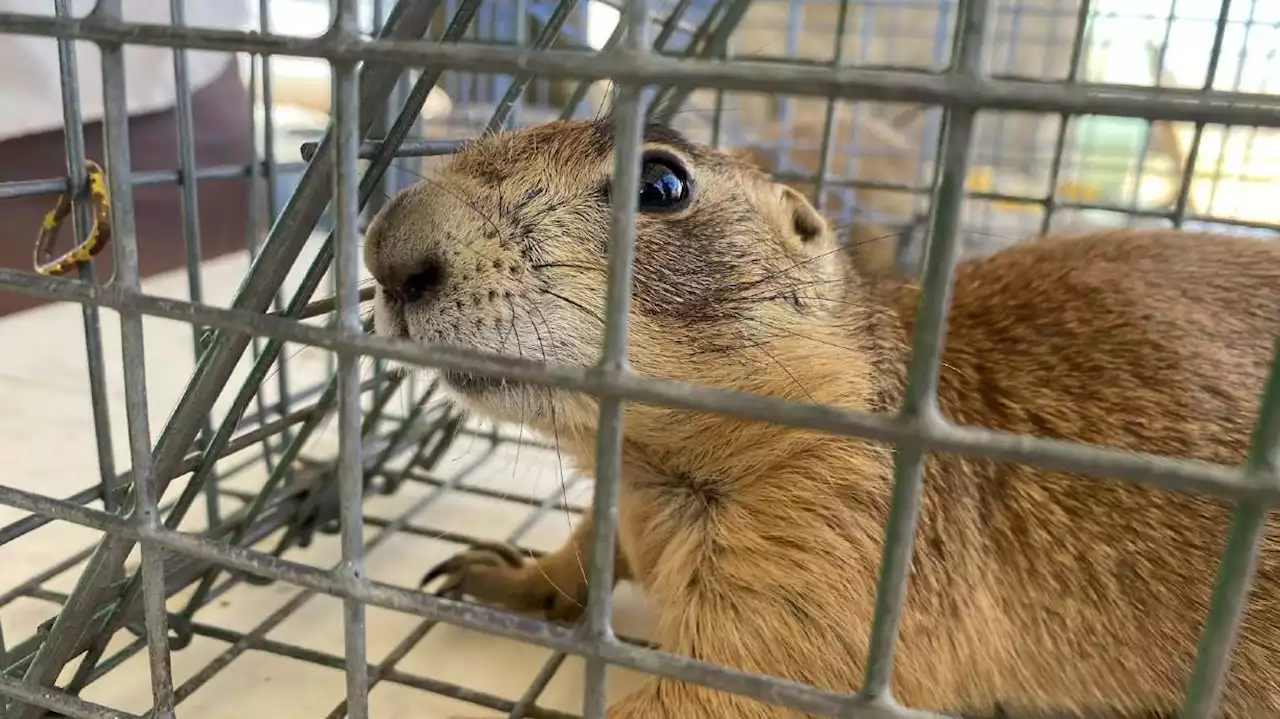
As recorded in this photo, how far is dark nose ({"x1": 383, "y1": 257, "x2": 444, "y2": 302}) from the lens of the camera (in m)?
0.93

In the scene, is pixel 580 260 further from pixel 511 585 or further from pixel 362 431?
pixel 511 585

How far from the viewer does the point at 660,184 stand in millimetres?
1133

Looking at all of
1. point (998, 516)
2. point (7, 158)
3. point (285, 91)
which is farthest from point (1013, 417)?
point (285, 91)

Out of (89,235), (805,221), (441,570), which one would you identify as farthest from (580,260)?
Result: (441,570)

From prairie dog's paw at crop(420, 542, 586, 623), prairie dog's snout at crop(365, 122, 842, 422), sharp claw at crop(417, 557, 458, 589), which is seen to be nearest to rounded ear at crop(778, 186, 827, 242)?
prairie dog's snout at crop(365, 122, 842, 422)

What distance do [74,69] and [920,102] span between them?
0.99 meters

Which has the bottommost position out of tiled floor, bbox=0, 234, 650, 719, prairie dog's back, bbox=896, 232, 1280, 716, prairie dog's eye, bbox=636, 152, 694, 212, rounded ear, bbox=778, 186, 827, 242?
tiled floor, bbox=0, 234, 650, 719

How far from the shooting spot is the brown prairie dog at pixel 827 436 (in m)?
1.00

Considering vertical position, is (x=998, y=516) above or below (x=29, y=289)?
below

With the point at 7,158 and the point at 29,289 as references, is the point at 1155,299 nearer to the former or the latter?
the point at 29,289

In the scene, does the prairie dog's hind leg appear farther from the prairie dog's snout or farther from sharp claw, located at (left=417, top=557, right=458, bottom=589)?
the prairie dog's snout

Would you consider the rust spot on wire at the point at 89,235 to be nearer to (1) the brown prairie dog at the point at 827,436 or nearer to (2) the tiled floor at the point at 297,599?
(1) the brown prairie dog at the point at 827,436

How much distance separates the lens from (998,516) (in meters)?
1.17

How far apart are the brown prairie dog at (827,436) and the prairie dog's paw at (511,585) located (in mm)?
337
